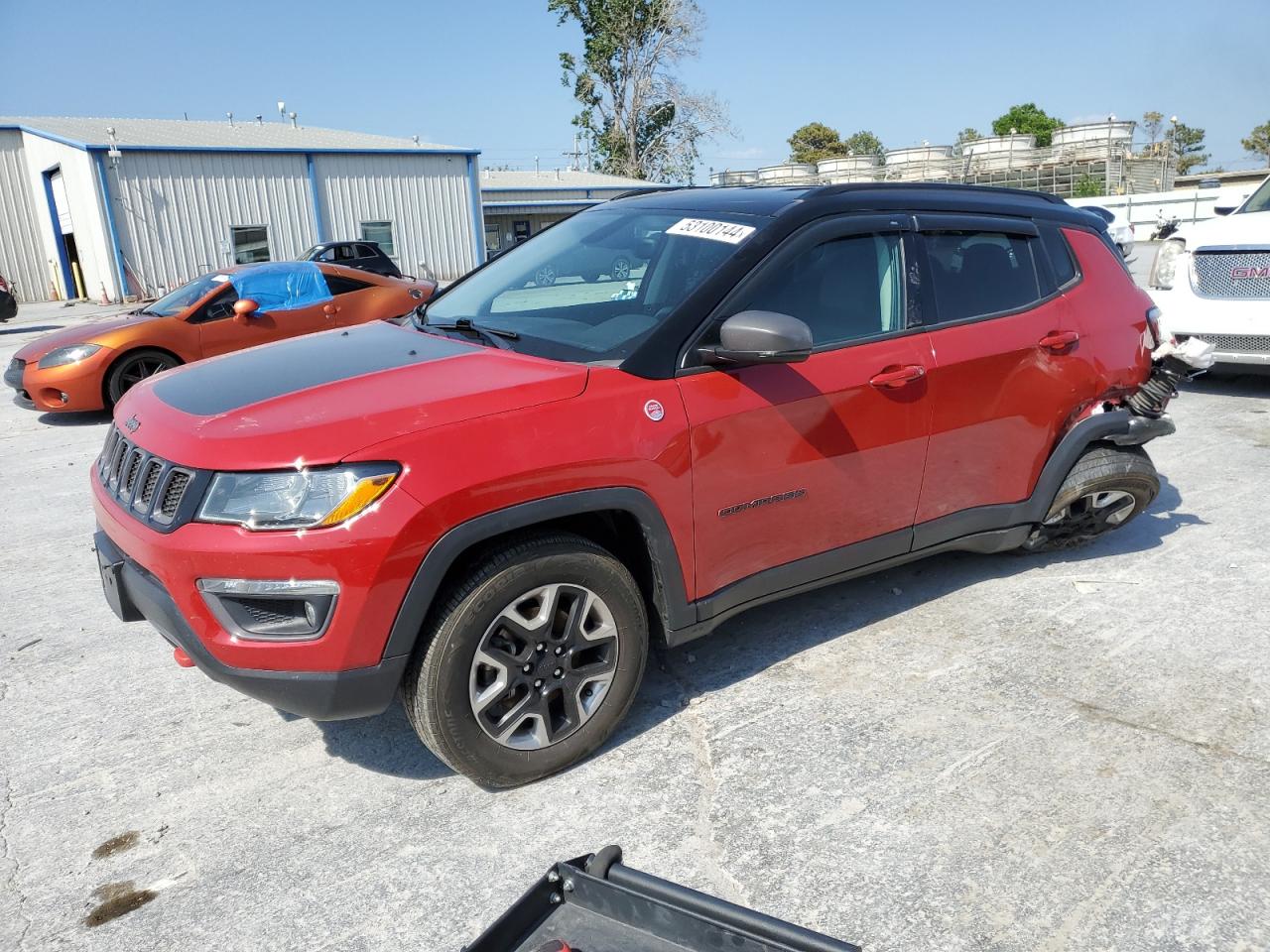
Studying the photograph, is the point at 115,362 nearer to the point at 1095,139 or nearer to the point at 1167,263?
the point at 1167,263

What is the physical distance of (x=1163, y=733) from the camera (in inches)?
124

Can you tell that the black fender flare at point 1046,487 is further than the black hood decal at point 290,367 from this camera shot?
Yes

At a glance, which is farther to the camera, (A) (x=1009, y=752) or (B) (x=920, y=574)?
(B) (x=920, y=574)

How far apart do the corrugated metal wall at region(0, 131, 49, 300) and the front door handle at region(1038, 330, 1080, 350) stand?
32.2 m

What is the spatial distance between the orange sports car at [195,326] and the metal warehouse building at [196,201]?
14112 millimetres

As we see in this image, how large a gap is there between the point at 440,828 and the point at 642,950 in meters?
1.05

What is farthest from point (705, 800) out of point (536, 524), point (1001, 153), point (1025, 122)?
point (1025, 122)

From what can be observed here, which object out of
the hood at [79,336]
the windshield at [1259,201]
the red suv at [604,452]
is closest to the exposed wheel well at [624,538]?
the red suv at [604,452]

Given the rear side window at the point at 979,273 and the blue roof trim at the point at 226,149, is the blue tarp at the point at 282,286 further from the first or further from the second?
the blue roof trim at the point at 226,149

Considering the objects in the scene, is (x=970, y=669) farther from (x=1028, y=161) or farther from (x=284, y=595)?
(x=1028, y=161)

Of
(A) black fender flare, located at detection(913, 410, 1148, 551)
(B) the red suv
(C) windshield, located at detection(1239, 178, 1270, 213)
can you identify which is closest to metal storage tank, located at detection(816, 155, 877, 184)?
(C) windshield, located at detection(1239, 178, 1270, 213)

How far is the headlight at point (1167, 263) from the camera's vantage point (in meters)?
8.33

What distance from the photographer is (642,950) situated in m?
1.90

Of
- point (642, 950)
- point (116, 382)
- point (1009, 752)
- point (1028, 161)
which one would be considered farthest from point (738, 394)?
point (1028, 161)
